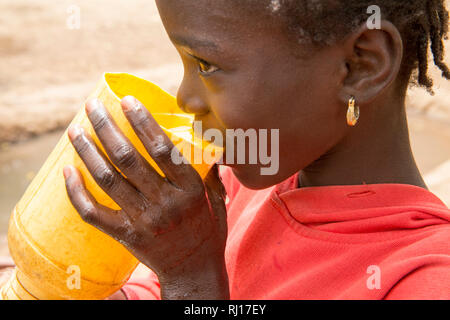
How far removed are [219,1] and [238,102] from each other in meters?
0.23

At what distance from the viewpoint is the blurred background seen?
5215 millimetres

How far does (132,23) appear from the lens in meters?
7.64

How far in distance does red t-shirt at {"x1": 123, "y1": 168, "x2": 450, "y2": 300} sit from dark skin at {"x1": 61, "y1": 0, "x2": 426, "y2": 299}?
11 cm

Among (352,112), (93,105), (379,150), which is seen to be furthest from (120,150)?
(379,150)

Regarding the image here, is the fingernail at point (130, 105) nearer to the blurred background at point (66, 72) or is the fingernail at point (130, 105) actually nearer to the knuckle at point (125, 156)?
the knuckle at point (125, 156)

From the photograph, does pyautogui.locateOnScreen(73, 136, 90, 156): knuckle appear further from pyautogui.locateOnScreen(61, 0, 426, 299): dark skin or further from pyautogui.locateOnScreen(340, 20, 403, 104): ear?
pyautogui.locateOnScreen(340, 20, 403, 104): ear

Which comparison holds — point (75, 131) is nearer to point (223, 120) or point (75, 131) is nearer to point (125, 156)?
point (125, 156)

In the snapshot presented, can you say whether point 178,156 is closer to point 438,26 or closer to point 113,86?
point 113,86

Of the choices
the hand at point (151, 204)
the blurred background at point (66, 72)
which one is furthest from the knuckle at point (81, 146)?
the blurred background at point (66, 72)

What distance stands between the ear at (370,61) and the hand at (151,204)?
43 centimetres

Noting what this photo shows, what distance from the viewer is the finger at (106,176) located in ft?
4.64

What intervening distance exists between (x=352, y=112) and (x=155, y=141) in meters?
0.47

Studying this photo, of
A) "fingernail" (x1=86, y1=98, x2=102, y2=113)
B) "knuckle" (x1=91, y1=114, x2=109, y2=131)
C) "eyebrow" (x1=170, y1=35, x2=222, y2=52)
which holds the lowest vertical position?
"knuckle" (x1=91, y1=114, x2=109, y2=131)

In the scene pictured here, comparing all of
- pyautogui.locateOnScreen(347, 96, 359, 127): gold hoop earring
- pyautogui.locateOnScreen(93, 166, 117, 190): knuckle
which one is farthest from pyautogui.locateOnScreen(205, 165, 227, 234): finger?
pyautogui.locateOnScreen(347, 96, 359, 127): gold hoop earring
